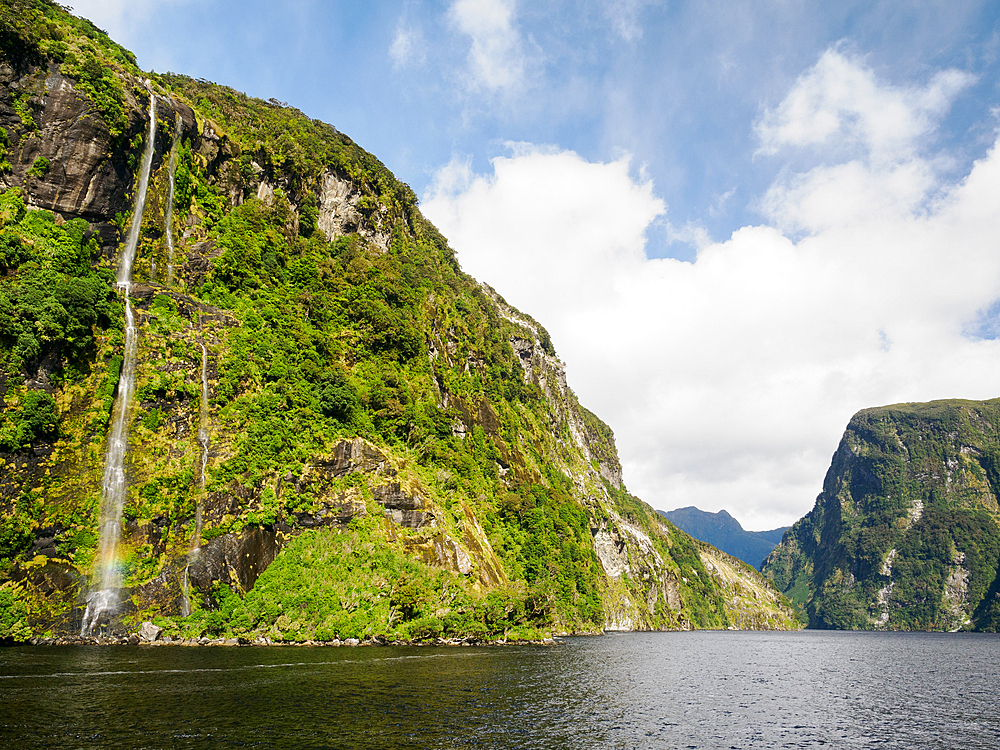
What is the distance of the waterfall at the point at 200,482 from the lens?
57.4 metres

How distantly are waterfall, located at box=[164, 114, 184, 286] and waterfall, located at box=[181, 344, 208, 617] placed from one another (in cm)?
1727

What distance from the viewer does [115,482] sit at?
59750 millimetres

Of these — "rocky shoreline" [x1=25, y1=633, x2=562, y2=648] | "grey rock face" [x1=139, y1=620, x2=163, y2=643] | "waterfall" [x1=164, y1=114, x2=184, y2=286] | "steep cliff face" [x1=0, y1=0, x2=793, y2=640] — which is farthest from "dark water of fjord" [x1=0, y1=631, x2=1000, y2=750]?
"waterfall" [x1=164, y1=114, x2=184, y2=286]

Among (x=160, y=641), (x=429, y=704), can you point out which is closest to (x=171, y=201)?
(x=160, y=641)

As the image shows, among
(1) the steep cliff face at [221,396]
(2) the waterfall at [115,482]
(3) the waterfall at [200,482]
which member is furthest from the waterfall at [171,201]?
(3) the waterfall at [200,482]

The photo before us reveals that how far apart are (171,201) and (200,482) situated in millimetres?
47616

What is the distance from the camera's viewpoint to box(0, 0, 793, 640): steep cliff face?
187 feet

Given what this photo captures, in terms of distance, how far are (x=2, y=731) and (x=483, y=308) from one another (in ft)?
513

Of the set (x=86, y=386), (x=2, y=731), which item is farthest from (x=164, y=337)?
(x=2, y=731)

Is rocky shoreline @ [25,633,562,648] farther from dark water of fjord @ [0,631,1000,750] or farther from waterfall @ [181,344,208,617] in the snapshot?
dark water of fjord @ [0,631,1000,750]

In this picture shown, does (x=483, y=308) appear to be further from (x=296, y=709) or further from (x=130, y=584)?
(x=296, y=709)

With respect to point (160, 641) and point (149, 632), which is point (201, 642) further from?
point (149, 632)

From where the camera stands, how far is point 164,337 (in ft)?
232

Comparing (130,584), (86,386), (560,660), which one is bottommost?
(560,660)
